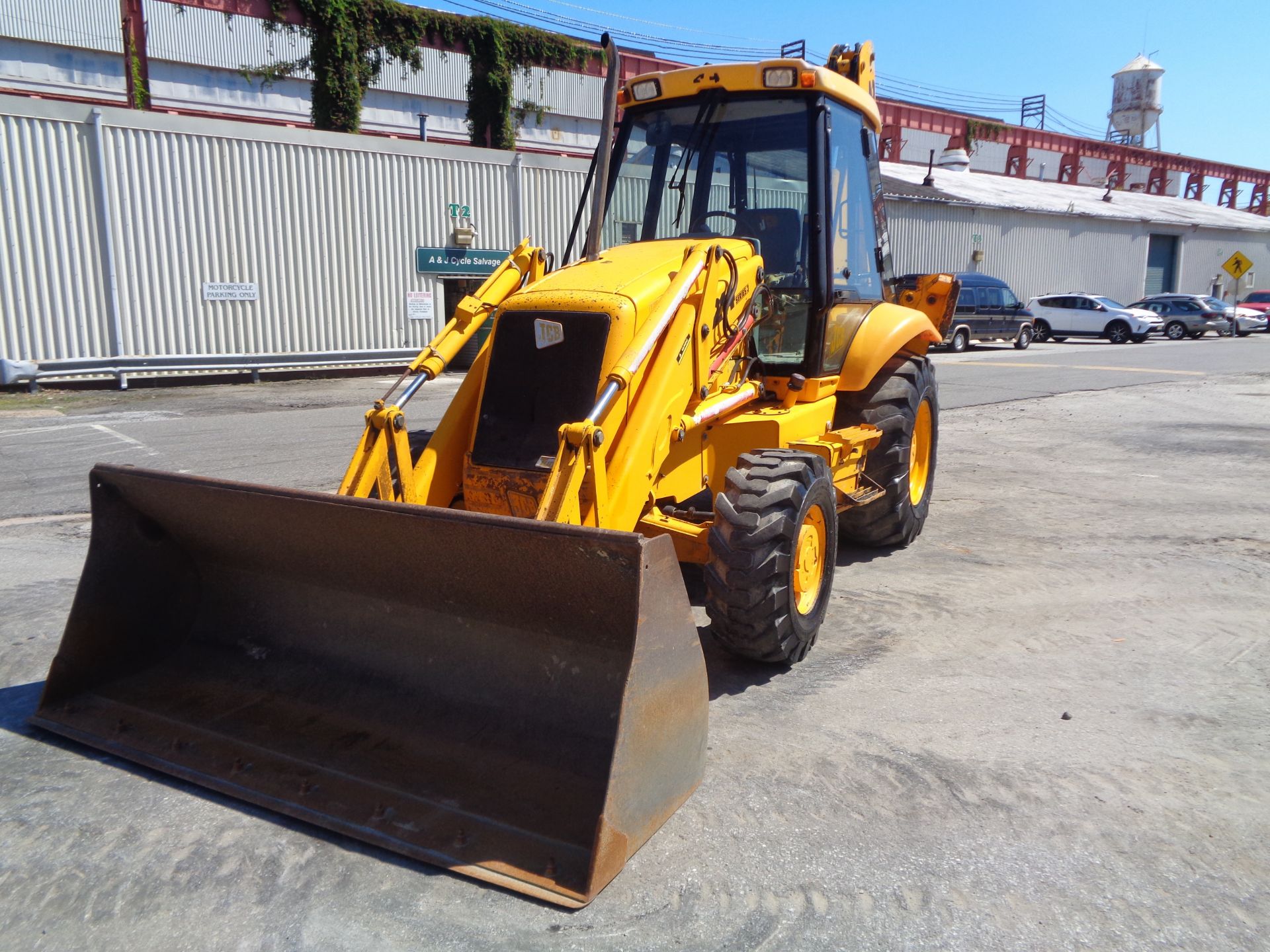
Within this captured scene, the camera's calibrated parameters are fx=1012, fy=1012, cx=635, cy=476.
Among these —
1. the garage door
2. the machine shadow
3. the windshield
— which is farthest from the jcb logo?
the garage door

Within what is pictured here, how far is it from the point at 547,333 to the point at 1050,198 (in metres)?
42.3

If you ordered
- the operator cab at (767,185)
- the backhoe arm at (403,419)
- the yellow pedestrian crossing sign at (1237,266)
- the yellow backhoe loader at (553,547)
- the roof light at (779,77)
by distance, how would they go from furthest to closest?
the yellow pedestrian crossing sign at (1237,266) < the operator cab at (767,185) < the roof light at (779,77) < the backhoe arm at (403,419) < the yellow backhoe loader at (553,547)

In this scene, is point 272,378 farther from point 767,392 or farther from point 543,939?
point 543,939

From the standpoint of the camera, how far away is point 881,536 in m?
6.90

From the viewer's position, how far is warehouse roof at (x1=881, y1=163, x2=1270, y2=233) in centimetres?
3453

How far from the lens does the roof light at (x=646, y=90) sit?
19.4ft

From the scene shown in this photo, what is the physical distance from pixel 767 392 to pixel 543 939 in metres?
3.52

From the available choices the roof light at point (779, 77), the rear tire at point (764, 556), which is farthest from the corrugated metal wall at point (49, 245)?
the rear tire at point (764, 556)

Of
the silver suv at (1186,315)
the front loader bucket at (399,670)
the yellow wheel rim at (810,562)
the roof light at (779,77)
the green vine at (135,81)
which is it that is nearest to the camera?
the front loader bucket at (399,670)

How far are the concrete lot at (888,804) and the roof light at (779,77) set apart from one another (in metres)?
2.91

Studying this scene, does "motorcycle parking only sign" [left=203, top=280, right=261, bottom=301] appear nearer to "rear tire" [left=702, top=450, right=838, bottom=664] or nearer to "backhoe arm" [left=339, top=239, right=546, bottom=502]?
"backhoe arm" [left=339, top=239, right=546, bottom=502]

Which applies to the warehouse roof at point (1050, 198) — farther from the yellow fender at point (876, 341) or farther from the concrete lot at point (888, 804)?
the concrete lot at point (888, 804)

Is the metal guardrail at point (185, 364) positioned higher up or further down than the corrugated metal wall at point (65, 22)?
further down

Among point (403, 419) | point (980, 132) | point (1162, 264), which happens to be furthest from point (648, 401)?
point (980, 132)
